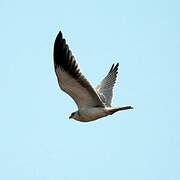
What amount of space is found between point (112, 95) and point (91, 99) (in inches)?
69.0

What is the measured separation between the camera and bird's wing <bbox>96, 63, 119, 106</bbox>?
2014 cm

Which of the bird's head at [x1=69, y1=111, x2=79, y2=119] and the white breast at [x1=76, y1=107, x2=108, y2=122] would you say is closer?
the white breast at [x1=76, y1=107, x2=108, y2=122]

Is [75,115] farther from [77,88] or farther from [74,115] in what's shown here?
[77,88]

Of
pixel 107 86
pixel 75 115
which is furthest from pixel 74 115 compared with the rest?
pixel 107 86

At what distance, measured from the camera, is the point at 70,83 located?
60.9 feet

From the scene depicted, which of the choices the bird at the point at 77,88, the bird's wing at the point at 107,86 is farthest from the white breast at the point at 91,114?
the bird's wing at the point at 107,86

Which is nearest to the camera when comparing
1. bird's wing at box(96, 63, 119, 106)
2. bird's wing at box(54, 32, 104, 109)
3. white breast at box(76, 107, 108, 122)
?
bird's wing at box(54, 32, 104, 109)

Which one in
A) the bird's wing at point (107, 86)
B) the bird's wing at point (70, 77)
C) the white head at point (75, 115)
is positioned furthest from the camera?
the bird's wing at point (107, 86)

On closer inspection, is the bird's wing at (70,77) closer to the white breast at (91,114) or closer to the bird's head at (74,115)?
the white breast at (91,114)

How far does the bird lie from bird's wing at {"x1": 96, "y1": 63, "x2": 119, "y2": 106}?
356mm

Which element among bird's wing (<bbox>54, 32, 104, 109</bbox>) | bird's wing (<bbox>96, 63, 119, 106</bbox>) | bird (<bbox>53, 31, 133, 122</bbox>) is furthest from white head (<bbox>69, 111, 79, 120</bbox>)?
bird's wing (<bbox>96, 63, 119, 106</bbox>)

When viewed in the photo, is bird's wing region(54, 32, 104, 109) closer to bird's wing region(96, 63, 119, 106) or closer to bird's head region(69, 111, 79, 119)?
bird's head region(69, 111, 79, 119)

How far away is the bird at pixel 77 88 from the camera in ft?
59.9

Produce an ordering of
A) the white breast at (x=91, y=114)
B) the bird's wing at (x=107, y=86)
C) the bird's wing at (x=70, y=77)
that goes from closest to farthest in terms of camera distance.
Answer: the bird's wing at (x=70, y=77)
the white breast at (x=91, y=114)
the bird's wing at (x=107, y=86)
